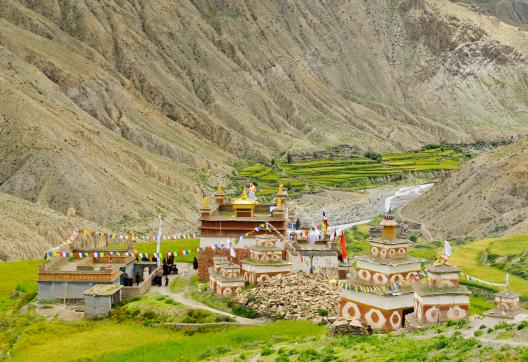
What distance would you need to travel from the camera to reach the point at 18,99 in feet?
254

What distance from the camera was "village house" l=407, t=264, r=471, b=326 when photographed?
26875 mm

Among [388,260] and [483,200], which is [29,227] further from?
[483,200]

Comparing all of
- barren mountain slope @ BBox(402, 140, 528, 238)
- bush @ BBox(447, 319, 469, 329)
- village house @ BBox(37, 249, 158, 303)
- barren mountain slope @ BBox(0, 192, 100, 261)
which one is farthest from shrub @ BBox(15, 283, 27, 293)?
barren mountain slope @ BBox(402, 140, 528, 238)

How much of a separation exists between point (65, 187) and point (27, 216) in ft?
32.9

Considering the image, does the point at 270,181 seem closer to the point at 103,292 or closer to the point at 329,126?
the point at 329,126

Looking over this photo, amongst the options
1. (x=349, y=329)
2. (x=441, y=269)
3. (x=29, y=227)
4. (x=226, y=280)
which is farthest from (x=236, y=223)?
(x=29, y=227)

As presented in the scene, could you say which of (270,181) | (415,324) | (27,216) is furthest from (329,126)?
(415,324)

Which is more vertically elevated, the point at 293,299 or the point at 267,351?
the point at 293,299

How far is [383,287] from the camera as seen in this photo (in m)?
29.2

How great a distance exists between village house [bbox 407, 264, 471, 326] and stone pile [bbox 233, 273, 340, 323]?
4.38 metres

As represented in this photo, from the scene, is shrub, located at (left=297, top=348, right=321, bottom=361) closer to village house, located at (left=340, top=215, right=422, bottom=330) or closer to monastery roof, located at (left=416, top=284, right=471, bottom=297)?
monastery roof, located at (left=416, top=284, right=471, bottom=297)

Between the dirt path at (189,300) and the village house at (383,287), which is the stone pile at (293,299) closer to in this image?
the dirt path at (189,300)

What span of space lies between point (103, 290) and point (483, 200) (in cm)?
4140

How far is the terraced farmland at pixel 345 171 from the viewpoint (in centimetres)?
10338
